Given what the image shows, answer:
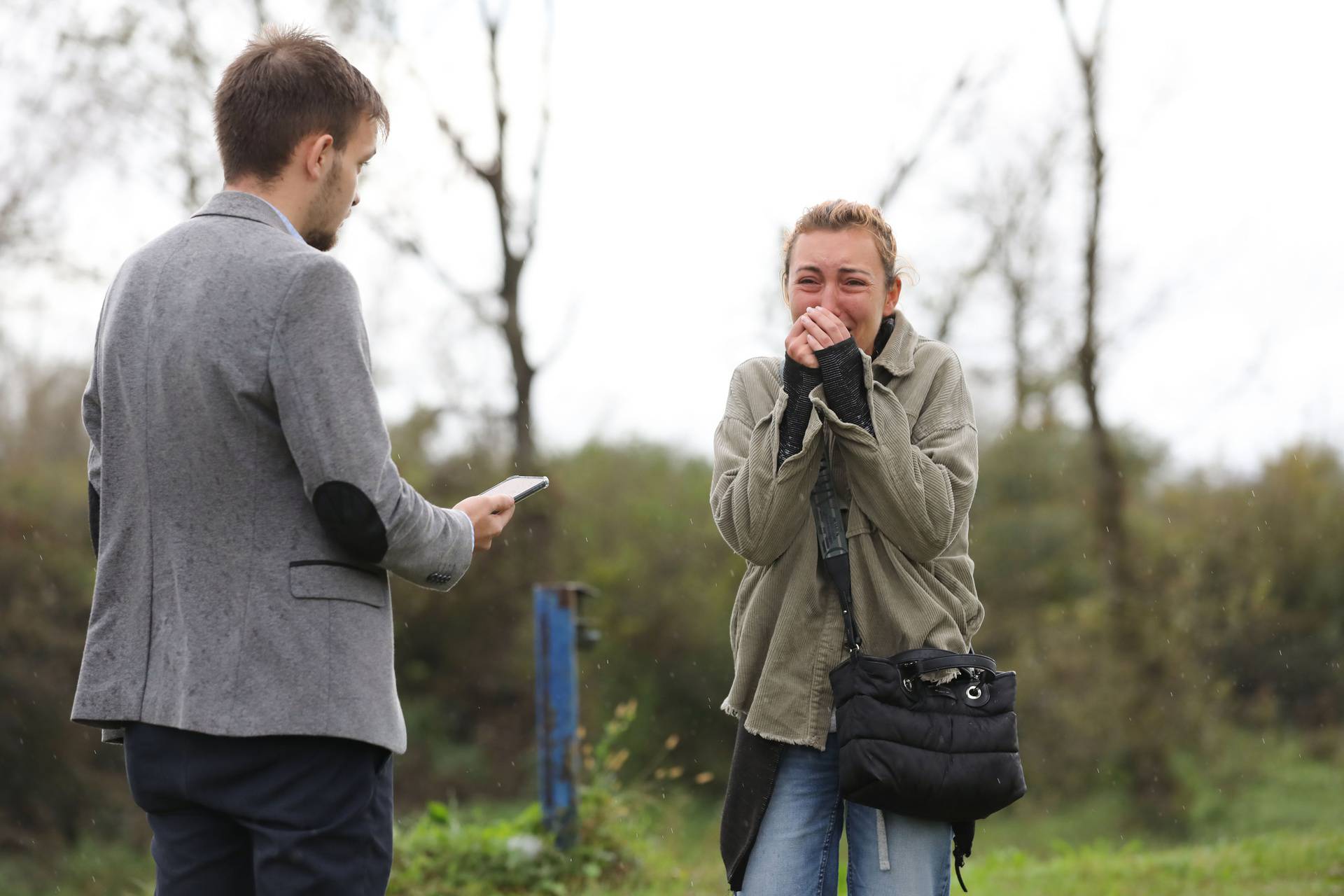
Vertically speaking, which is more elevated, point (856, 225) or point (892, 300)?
point (856, 225)

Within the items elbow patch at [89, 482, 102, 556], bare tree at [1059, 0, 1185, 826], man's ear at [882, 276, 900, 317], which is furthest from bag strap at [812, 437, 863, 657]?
bare tree at [1059, 0, 1185, 826]

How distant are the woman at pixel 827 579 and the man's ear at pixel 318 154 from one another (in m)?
0.95

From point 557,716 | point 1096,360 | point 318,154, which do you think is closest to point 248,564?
point 318,154

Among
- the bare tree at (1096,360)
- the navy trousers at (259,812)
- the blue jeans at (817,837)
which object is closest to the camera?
the navy trousers at (259,812)

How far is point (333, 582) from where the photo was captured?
1838 mm

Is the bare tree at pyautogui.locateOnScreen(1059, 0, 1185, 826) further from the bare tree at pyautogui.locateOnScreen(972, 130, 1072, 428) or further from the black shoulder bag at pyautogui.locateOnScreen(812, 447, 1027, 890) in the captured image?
the black shoulder bag at pyautogui.locateOnScreen(812, 447, 1027, 890)

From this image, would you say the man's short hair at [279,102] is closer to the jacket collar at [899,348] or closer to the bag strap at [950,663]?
the jacket collar at [899,348]

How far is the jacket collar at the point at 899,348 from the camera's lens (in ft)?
8.39

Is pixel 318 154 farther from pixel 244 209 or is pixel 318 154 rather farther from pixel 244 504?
pixel 244 504

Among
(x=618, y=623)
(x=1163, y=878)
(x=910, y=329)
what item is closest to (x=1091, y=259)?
(x=618, y=623)

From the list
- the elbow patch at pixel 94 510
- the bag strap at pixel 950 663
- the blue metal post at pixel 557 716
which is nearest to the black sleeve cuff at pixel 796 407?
the bag strap at pixel 950 663

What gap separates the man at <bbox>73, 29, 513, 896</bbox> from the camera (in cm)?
178

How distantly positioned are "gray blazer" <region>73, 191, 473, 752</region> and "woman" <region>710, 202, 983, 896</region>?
834 millimetres

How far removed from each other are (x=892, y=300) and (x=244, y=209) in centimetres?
140
